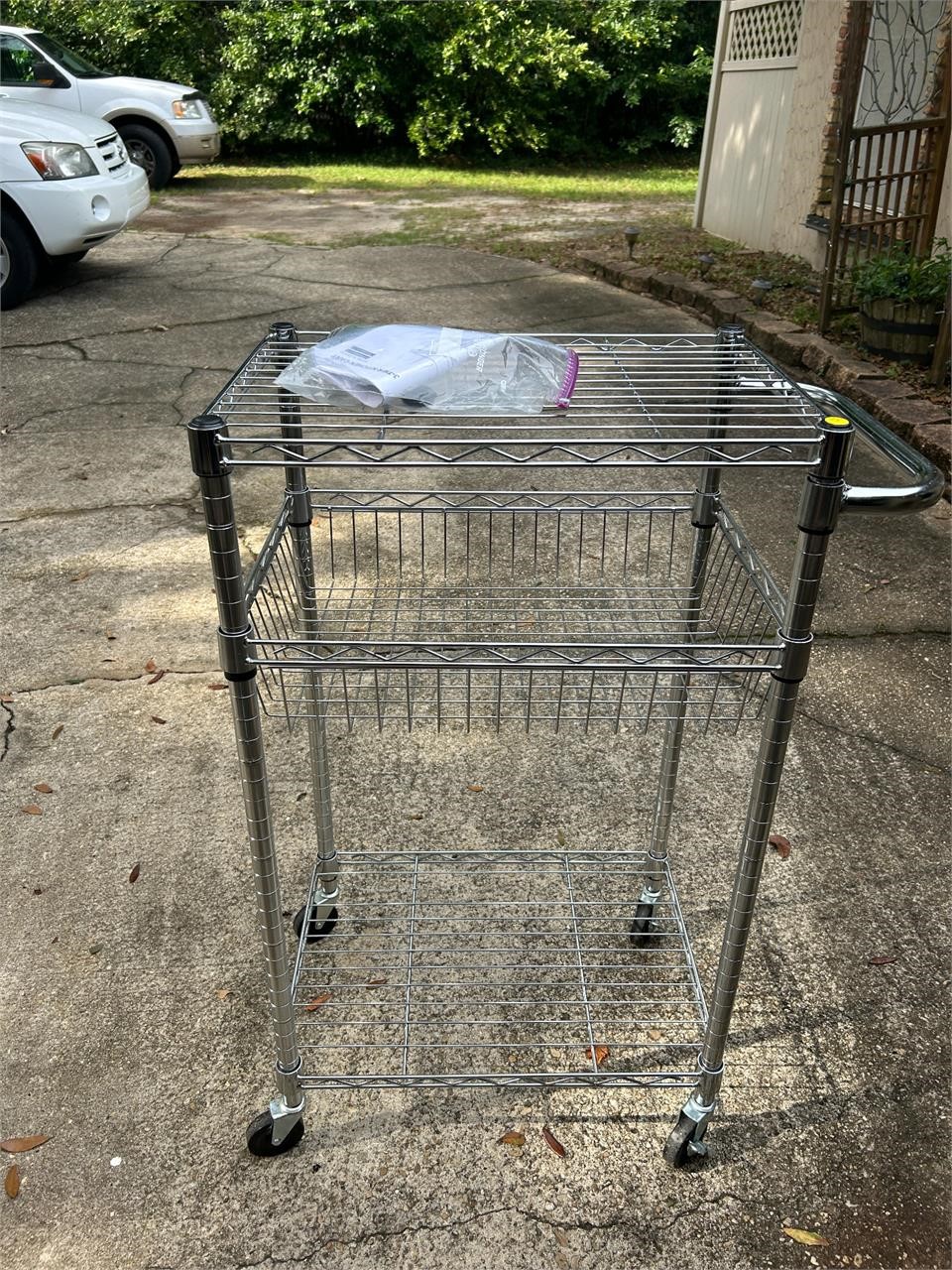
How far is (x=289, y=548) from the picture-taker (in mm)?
1976

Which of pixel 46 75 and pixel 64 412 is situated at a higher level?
pixel 46 75

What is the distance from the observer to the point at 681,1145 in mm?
1783

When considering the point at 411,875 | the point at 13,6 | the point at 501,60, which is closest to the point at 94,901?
the point at 411,875

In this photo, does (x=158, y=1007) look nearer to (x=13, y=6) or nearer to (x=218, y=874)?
(x=218, y=874)

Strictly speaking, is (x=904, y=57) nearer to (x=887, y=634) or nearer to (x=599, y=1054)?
(x=887, y=634)

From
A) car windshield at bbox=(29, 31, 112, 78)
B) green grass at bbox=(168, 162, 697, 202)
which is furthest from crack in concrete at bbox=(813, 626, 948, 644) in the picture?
green grass at bbox=(168, 162, 697, 202)

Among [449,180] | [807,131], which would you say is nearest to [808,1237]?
[807,131]

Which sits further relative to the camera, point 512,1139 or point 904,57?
point 904,57

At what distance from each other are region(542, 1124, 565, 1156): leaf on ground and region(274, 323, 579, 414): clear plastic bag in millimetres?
1287

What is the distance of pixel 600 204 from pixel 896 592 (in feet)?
30.8

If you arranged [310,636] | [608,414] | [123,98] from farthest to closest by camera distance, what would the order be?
[123,98] < [310,636] < [608,414]

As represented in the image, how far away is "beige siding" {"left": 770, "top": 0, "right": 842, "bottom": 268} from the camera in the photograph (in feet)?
23.7

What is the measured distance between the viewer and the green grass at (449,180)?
41.7ft

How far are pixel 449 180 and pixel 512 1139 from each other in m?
14.0
